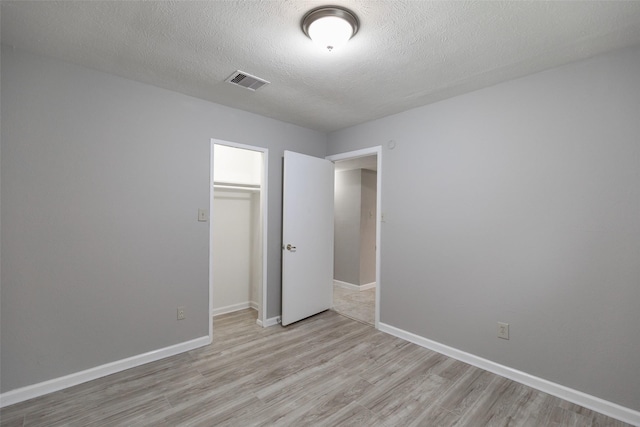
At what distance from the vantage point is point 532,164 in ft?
7.54

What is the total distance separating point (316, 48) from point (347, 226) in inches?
148

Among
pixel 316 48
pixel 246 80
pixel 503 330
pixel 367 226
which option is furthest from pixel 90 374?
pixel 367 226

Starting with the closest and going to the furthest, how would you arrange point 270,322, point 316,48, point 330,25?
point 330,25, point 316,48, point 270,322

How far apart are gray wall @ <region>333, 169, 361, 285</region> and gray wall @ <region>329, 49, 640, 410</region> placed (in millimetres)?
2066

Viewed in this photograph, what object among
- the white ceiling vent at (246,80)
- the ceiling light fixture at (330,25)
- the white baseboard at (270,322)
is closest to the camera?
the ceiling light fixture at (330,25)

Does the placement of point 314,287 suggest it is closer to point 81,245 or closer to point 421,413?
point 421,413

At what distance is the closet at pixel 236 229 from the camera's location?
374 cm

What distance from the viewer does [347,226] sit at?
17.8ft

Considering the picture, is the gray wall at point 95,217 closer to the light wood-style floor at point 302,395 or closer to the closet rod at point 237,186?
the light wood-style floor at point 302,395

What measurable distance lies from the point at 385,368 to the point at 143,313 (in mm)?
2188

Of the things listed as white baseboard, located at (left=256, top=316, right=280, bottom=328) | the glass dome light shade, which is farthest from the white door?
the glass dome light shade

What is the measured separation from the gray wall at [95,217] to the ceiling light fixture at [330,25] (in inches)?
48.6

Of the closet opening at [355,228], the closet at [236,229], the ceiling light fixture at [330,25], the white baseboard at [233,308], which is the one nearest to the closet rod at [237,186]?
the closet at [236,229]

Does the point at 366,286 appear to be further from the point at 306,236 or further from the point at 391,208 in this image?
the point at 391,208
